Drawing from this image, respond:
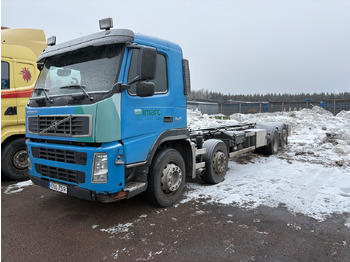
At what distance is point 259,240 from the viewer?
3.40 metres

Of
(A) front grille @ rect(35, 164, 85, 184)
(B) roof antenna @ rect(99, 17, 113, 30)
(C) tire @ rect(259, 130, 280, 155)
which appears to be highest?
(B) roof antenna @ rect(99, 17, 113, 30)

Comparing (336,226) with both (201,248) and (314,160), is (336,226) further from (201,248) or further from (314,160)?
(314,160)

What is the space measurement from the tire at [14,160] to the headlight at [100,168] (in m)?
3.91

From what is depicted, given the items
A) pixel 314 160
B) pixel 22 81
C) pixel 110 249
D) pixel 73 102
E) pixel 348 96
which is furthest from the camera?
pixel 348 96

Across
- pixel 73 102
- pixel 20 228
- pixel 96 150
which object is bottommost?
pixel 20 228

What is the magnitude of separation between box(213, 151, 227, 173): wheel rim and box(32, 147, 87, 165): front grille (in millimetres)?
3158

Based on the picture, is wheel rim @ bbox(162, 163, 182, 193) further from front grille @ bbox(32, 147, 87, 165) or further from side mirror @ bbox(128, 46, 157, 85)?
side mirror @ bbox(128, 46, 157, 85)

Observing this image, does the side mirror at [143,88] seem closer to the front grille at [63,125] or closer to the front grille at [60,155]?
the front grille at [63,125]

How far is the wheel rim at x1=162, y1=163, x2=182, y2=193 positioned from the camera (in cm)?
438

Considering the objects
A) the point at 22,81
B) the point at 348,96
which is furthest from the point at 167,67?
the point at 348,96

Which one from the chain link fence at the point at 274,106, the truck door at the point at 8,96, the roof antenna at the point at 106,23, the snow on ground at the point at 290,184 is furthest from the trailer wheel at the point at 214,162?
the chain link fence at the point at 274,106

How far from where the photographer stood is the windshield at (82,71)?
12.0 feet

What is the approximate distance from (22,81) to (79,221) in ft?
13.9

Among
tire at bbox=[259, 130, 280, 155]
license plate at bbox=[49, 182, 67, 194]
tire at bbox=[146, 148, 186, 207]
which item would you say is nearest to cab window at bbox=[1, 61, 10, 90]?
license plate at bbox=[49, 182, 67, 194]
